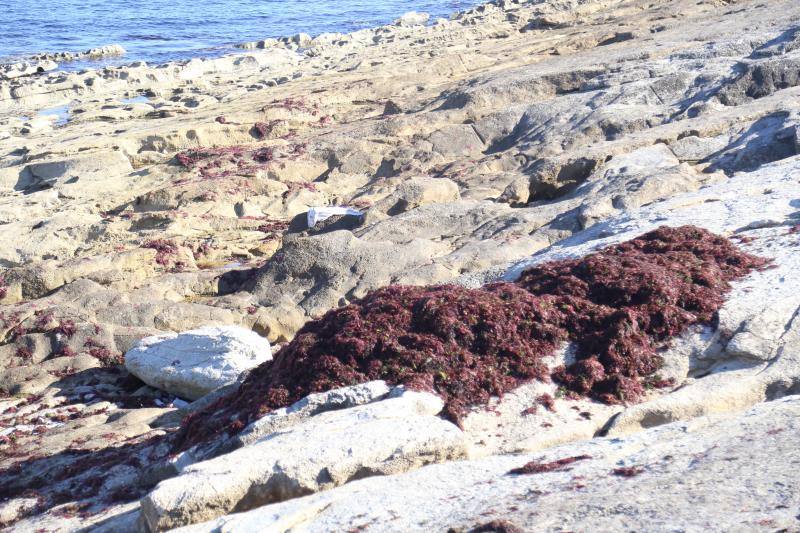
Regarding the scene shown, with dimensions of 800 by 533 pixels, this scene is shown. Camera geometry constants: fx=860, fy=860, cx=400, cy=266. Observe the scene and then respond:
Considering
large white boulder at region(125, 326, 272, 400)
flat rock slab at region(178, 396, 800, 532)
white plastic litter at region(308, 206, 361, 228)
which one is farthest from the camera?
white plastic litter at region(308, 206, 361, 228)

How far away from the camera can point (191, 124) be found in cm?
2700

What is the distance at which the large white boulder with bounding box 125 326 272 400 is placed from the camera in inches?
500

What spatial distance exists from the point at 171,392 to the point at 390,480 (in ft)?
22.2

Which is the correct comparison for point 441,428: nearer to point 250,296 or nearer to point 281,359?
point 281,359

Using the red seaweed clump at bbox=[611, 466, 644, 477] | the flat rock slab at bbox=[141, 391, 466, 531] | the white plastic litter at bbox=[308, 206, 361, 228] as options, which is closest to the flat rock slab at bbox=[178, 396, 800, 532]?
the red seaweed clump at bbox=[611, 466, 644, 477]

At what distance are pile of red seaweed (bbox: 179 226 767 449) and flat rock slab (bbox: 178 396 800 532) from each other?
151cm

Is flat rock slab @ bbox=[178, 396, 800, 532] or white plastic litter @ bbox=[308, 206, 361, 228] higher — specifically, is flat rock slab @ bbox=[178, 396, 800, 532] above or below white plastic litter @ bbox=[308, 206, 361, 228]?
above

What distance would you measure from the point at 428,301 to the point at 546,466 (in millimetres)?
3205

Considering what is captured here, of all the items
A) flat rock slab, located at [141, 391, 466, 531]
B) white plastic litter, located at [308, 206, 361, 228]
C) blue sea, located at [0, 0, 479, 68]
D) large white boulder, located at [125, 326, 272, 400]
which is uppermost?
blue sea, located at [0, 0, 479, 68]

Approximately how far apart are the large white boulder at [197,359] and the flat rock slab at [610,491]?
218 inches

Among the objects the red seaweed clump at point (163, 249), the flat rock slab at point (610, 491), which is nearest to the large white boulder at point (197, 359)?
the red seaweed clump at point (163, 249)

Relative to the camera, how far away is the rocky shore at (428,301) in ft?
24.3

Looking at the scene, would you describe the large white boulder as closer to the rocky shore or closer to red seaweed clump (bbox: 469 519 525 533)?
the rocky shore

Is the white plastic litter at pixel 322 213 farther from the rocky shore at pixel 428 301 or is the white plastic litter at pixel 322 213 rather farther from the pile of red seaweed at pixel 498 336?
the pile of red seaweed at pixel 498 336
